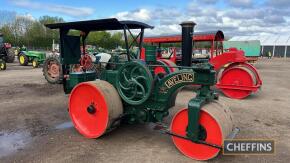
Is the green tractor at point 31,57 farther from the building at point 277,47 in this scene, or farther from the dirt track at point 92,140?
the building at point 277,47

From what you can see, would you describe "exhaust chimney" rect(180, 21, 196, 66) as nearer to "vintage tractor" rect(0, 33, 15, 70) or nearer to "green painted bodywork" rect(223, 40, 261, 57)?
"vintage tractor" rect(0, 33, 15, 70)

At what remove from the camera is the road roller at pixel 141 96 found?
3794 millimetres

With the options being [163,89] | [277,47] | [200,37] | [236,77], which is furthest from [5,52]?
[277,47]

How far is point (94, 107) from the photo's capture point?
4613 mm

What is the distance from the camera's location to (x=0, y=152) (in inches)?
161

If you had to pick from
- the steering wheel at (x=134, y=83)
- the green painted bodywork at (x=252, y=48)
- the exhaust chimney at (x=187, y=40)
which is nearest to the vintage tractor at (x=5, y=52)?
the exhaust chimney at (x=187, y=40)

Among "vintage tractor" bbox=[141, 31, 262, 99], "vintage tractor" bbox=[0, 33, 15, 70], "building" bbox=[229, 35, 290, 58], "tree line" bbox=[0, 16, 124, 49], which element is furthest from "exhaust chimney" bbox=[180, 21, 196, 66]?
"building" bbox=[229, 35, 290, 58]

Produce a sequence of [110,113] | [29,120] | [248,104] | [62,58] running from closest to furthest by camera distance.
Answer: [110,113] → [62,58] → [29,120] → [248,104]

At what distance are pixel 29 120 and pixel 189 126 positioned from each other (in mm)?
3601

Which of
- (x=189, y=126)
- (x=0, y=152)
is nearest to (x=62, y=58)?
(x=0, y=152)

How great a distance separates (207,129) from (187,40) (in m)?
2.43

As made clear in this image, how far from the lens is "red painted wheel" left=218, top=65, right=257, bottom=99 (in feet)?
27.3

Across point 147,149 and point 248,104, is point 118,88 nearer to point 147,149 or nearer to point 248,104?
point 147,149

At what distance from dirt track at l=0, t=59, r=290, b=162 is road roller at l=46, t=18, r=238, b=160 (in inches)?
10.8
